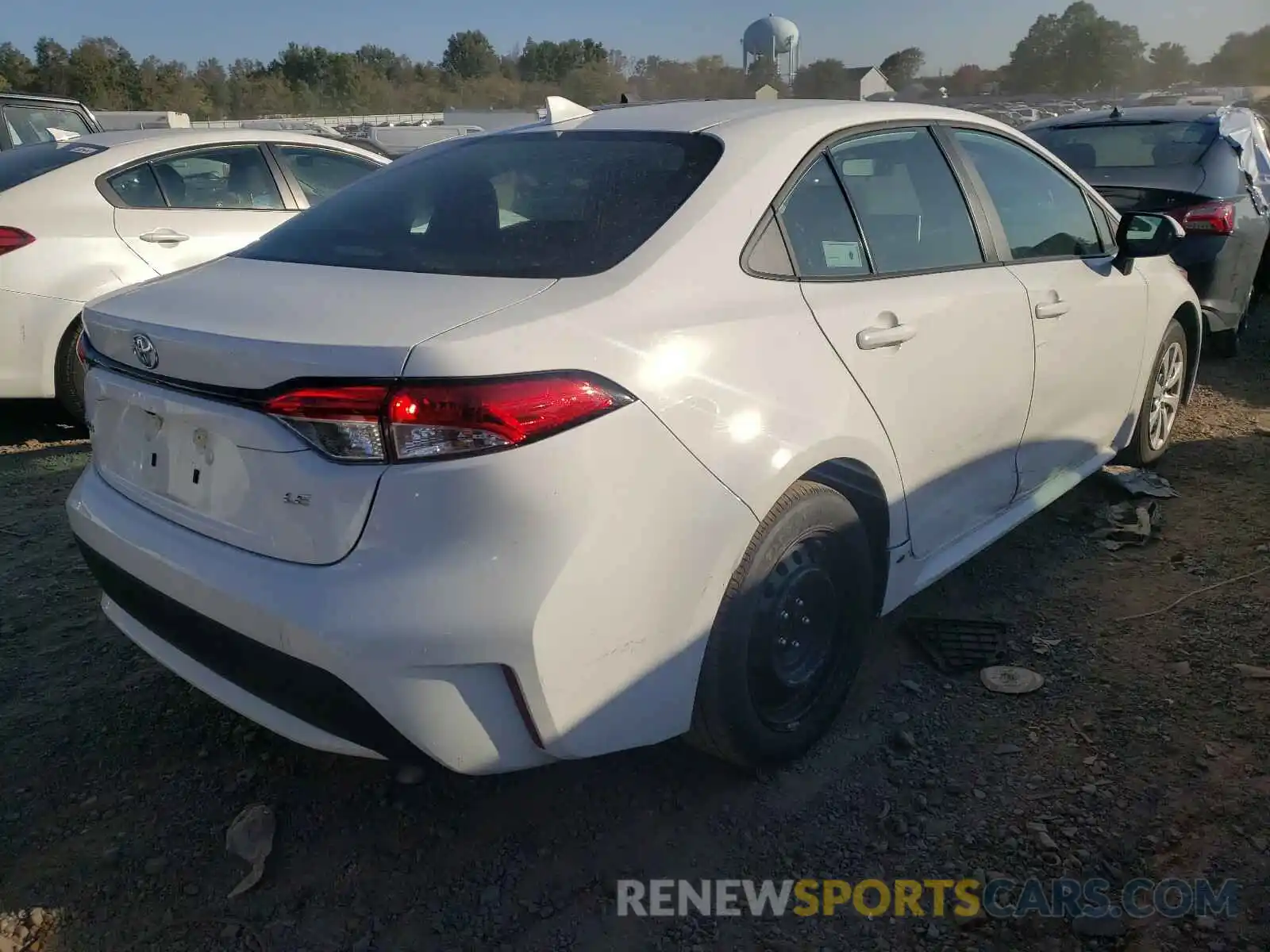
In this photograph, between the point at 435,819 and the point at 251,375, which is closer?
the point at 251,375

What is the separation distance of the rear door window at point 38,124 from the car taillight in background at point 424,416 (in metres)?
9.32

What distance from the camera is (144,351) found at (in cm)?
207

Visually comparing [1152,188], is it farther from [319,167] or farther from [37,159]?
[37,159]

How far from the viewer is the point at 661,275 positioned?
2086 millimetres

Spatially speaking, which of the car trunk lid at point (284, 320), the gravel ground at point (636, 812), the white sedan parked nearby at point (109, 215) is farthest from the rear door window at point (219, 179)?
the car trunk lid at point (284, 320)

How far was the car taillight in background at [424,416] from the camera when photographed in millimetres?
1740

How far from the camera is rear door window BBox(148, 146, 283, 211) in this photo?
5477 millimetres

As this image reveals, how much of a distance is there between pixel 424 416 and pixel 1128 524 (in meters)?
3.33

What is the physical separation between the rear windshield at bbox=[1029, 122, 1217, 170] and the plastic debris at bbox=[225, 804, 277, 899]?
6.29 metres

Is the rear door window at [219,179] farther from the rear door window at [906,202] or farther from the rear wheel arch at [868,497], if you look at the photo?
the rear wheel arch at [868,497]

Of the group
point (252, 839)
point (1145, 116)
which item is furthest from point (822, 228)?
point (1145, 116)

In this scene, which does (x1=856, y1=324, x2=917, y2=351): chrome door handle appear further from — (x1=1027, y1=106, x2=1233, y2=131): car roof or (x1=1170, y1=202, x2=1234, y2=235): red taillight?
(x1=1027, y1=106, x2=1233, y2=131): car roof

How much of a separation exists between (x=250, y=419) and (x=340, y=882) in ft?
3.48

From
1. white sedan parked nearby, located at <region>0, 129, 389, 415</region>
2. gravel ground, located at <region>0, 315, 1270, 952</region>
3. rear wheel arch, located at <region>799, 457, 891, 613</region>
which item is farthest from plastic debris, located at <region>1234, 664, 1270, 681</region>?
white sedan parked nearby, located at <region>0, 129, 389, 415</region>
